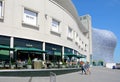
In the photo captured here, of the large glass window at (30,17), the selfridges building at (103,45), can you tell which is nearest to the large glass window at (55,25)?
the large glass window at (30,17)

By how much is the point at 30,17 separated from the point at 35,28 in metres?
1.48

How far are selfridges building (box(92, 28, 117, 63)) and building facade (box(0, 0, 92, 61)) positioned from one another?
9469 centimetres

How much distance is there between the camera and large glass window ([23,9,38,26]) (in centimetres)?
2817

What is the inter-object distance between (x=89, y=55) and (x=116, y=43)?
3235 inches

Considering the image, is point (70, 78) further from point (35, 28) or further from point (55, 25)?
point (55, 25)

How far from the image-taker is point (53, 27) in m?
33.9

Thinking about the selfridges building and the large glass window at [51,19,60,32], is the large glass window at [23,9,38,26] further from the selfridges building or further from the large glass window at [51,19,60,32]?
the selfridges building

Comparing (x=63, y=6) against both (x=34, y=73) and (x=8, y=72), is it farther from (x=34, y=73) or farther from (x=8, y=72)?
(x=8, y=72)

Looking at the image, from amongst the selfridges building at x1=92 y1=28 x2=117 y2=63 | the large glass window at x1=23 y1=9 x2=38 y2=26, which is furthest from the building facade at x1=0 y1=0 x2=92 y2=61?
the selfridges building at x1=92 y1=28 x2=117 y2=63

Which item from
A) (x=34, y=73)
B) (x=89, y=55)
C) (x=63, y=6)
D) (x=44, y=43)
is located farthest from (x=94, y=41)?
(x=34, y=73)

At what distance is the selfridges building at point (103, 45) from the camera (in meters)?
133

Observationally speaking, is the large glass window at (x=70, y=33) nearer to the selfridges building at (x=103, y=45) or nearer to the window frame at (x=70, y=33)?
the window frame at (x=70, y=33)

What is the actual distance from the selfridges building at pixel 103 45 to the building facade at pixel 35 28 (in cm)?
9469

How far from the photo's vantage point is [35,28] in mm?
29391
